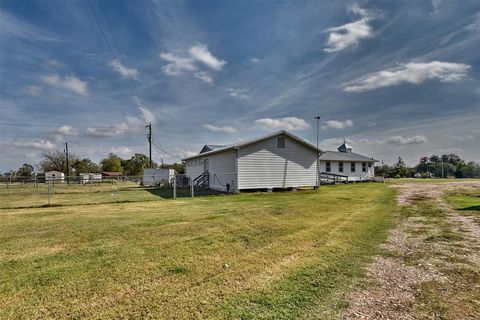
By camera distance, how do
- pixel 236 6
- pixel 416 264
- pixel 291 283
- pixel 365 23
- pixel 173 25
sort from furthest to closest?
pixel 365 23 → pixel 173 25 → pixel 236 6 → pixel 416 264 → pixel 291 283

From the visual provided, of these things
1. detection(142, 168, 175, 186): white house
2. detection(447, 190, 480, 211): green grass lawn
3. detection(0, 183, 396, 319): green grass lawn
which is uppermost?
detection(142, 168, 175, 186): white house

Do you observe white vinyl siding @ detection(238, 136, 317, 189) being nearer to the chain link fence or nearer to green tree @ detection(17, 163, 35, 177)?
the chain link fence

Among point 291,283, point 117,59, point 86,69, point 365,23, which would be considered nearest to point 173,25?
point 117,59

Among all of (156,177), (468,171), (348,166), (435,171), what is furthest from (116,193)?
(435,171)

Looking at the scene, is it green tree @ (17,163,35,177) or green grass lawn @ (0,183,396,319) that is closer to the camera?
green grass lawn @ (0,183,396,319)

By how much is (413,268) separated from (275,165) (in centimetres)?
1476

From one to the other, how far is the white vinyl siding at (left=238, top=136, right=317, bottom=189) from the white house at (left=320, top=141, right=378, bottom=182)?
10.3 meters

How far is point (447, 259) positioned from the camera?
15.0 feet

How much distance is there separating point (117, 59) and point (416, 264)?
16000 millimetres

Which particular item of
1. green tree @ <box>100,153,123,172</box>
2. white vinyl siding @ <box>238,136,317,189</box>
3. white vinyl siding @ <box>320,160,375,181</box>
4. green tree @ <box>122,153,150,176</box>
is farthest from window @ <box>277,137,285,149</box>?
green tree @ <box>100,153,123,172</box>

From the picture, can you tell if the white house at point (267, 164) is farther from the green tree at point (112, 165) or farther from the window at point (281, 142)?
the green tree at point (112, 165)

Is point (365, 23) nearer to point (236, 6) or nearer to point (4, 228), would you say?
point (236, 6)

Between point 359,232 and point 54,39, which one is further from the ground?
point 54,39

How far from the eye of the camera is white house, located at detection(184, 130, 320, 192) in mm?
17656
